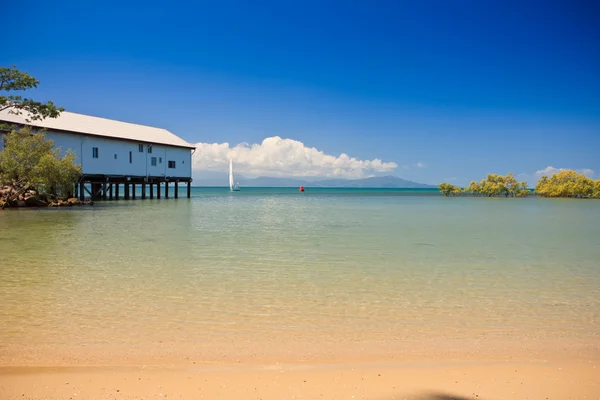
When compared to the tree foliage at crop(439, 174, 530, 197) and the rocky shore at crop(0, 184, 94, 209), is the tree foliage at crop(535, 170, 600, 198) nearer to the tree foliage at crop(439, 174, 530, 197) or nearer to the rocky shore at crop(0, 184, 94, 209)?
the tree foliage at crop(439, 174, 530, 197)

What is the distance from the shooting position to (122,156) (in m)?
46.6

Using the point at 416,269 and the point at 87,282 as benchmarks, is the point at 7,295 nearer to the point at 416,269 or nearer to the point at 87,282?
the point at 87,282

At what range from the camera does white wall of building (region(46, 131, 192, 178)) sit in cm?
4118

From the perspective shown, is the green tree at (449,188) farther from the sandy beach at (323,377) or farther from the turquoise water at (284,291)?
the sandy beach at (323,377)

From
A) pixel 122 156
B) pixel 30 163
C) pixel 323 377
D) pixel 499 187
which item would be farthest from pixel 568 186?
pixel 323 377

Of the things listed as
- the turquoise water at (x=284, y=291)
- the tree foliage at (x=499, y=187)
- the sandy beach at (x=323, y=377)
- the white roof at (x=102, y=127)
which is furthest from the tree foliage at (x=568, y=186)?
the sandy beach at (x=323, y=377)

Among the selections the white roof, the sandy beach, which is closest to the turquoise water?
the sandy beach

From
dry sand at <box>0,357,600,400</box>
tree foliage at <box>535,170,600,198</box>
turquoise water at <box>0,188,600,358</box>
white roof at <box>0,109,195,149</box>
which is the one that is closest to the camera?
dry sand at <box>0,357,600,400</box>

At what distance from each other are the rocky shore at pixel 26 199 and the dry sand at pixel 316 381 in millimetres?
A: 34929

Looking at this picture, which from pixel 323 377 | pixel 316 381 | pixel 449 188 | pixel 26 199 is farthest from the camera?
pixel 449 188

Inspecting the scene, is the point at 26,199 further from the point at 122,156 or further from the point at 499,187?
the point at 499,187

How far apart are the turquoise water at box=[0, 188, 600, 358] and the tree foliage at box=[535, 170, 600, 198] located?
212ft

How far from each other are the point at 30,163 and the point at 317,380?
35414 millimetres

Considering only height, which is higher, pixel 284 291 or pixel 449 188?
pixel 449 188
